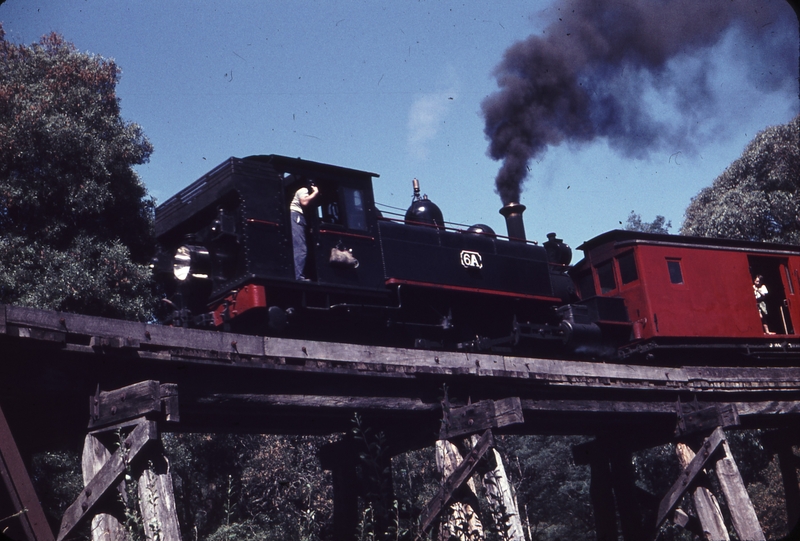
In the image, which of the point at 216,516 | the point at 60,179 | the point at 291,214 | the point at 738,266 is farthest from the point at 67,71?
the point at 738,266

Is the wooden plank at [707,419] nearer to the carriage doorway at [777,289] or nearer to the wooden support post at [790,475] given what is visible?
the wooden support post at [790,475]

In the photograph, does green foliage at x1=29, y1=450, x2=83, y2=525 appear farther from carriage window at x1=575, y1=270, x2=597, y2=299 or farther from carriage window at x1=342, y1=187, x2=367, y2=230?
carriage window at x1=575, y1=270, x2=597, y2=299

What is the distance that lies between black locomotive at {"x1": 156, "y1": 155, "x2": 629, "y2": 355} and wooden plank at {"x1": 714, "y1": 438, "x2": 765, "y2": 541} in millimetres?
2973

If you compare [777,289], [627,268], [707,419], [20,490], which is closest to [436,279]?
[627,268]

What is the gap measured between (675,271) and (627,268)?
846 millimetres

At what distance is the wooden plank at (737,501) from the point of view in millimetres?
9848

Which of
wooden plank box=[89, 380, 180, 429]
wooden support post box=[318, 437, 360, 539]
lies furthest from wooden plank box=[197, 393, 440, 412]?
wooden support post box=[318, 437, 360, 539]

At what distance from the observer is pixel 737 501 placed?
1005cm

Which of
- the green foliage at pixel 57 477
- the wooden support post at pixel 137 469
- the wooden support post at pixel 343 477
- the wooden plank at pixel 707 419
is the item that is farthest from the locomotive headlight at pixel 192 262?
the wooden plank at pixel 707 419

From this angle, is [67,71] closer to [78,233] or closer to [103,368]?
[78,233]

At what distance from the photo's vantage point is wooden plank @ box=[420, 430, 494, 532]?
8.41 meters

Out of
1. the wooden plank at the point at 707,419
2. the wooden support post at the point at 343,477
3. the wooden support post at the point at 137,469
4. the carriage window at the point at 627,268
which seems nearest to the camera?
the wooden support post at the point at 137,469

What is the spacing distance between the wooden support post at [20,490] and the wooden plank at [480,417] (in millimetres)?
4452

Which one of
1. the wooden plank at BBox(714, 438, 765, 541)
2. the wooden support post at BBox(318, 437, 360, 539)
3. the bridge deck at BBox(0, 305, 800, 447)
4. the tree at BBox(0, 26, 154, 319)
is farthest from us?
the tree at BBox(0, 26, 154, 319)
